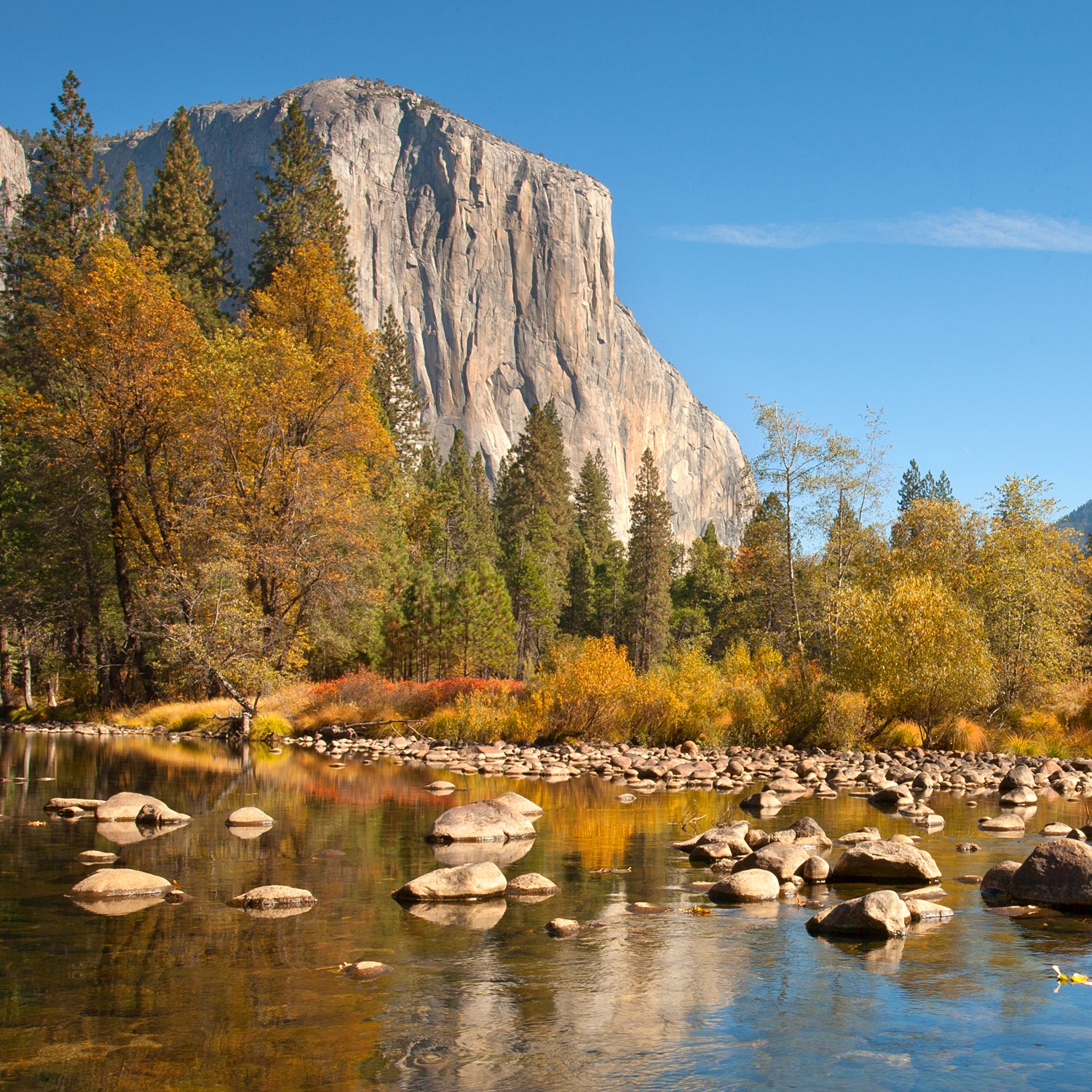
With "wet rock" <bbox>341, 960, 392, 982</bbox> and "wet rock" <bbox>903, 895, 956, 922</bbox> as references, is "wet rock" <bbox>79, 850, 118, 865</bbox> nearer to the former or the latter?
"wet rock" <bbox>341, 960, 392, 982</bbox>

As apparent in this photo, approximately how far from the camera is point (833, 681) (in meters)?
25.4

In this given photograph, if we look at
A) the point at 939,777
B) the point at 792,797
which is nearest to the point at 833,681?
the point at 939,777

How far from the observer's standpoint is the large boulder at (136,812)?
12648 millimetres

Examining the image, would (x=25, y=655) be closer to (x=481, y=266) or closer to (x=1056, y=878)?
(x=1056, y=878)

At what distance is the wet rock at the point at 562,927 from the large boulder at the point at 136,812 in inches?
267

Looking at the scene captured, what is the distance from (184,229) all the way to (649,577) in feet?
103

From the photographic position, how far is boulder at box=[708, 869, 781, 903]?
29.2ft

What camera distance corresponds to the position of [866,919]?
303 inches

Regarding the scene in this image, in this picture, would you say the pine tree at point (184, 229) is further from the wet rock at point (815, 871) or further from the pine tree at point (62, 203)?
the wet rock at point (815, 871)

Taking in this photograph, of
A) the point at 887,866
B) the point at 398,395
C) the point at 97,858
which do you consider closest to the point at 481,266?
the point at 398,395

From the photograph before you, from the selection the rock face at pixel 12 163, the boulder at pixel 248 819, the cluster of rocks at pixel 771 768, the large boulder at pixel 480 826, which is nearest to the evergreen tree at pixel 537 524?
the cluster of rocks at pixel 771 768

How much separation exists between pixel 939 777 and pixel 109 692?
26340 millimetres

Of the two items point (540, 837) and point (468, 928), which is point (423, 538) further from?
point (468, 928)

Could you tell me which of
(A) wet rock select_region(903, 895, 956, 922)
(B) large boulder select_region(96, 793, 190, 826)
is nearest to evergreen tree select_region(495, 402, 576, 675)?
(B) large boulder select_region(96, 793, 190, 826)
